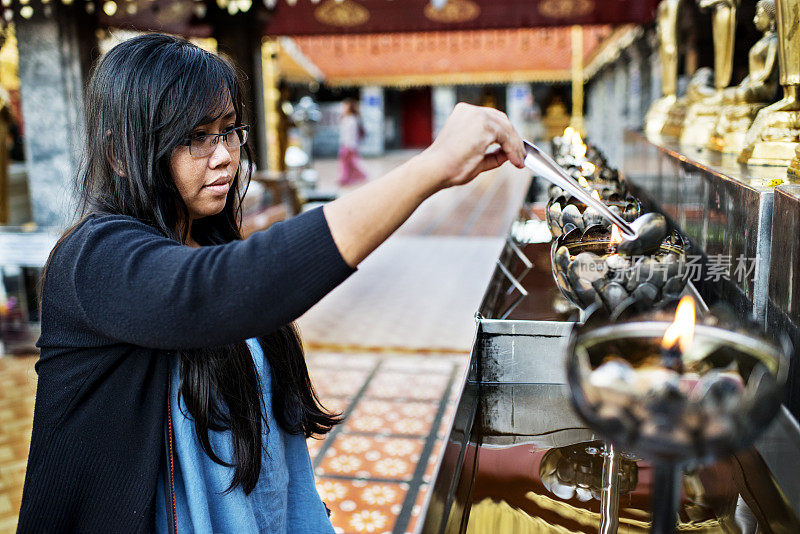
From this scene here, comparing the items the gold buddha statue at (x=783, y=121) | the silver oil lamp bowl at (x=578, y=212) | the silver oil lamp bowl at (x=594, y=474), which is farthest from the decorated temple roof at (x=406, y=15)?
the silver oil lamp bowl at (x=594, y=474)

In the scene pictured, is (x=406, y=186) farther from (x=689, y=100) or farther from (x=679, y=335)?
(x=689, y=100)

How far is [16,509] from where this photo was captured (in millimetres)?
2510

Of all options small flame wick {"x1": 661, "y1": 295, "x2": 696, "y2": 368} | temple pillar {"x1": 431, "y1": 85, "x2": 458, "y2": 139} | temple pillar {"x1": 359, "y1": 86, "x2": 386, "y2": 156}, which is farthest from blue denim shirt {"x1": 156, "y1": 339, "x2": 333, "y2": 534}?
temple pillar {"x1": 431, "y1": 85, "x2": 458, "y2": 139}

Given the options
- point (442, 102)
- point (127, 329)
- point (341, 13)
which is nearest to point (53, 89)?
point (341, 13)

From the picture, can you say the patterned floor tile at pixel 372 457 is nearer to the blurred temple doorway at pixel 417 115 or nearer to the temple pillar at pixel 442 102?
the temple pillar at pixel 442 102

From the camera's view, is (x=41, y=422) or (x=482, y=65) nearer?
(x=41, y=422)

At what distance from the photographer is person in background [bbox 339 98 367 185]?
43.7 ft

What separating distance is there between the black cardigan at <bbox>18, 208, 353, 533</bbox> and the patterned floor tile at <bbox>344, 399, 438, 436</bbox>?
2.21 m

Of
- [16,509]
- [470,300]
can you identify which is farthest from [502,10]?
[16,509]

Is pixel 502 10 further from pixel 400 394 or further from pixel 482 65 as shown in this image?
pixel 482 65

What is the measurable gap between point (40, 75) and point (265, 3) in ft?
6.68

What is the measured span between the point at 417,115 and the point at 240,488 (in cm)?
2467

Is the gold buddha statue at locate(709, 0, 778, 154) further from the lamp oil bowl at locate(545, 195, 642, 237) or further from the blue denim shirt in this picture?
the blue denim shirt

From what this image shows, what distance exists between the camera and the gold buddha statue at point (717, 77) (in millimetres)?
2197
